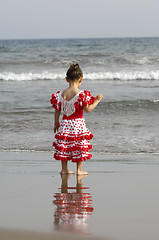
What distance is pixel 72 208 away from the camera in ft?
10.1

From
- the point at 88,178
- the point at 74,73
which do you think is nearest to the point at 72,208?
the point at 88,178

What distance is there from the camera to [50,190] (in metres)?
3.59

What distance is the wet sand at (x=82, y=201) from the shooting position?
8.52 feet

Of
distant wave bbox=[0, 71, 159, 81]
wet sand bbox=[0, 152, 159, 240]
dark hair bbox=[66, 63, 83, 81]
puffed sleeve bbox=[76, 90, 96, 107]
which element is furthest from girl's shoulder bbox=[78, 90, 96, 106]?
distant wave bbox=[0, 71, 159, 81]

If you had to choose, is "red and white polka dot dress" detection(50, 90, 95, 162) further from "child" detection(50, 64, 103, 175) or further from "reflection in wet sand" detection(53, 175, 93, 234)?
"reflection in wet sand" detection(53, 175, 93, 234)

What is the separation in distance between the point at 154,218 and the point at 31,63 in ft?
69.8

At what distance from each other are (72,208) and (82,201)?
8.0 inches

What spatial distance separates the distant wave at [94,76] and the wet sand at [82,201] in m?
13.0

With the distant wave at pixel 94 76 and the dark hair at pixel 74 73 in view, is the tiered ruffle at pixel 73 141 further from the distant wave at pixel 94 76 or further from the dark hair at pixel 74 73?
the distant wave at pixel 94 76

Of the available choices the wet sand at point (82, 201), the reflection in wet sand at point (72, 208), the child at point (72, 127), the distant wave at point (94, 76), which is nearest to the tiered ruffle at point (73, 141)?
the child at point (72, 127)

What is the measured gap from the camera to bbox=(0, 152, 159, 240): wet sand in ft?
8.52

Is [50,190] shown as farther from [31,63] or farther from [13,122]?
[31,63]

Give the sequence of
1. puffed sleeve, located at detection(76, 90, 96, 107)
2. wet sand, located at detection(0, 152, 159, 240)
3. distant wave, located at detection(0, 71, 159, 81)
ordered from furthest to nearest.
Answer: distant wave, located at detection(0, 71, 159, 81), puffed sleeve, located at detection(76, 90, 96, 107), wet sand, located at detection(0, 152, 159, 240)

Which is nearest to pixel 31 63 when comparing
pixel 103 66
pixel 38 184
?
pixel 103 66
